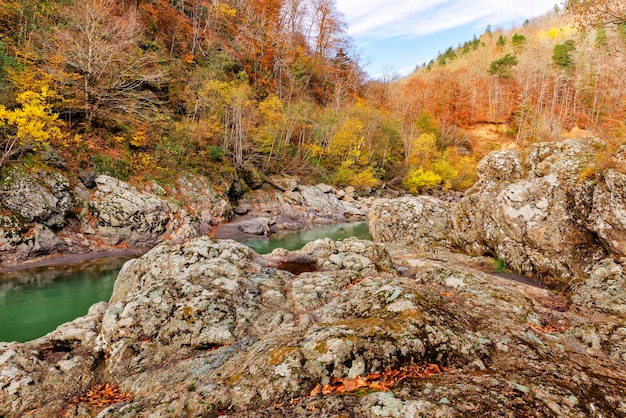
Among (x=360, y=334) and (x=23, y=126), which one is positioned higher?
(x=23, y=126)

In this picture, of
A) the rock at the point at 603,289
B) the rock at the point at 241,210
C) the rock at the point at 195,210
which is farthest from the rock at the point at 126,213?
the rock at the point at 603,289

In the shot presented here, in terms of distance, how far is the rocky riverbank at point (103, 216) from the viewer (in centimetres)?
1354

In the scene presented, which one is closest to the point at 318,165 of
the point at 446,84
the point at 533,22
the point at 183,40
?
the point at 183,40

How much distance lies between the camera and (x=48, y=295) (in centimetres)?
1073

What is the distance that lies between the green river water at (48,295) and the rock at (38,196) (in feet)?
9.71

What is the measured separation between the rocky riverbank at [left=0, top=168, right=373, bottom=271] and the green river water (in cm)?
124

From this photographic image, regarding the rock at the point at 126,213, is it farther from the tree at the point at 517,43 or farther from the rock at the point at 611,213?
the tree at the point at 517,43

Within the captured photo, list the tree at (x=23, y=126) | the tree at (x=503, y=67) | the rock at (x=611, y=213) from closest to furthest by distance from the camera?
1. the rock at (x=611, y=213)
2. the tree at (x=23, y=126)
3. the tree at (x=503, y=67)

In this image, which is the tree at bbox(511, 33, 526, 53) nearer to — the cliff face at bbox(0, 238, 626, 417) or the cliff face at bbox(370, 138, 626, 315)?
the cliff face at bbox(370, 138, 626, 315)

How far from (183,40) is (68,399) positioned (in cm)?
4045

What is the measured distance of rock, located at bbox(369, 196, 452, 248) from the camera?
1324 centimetres

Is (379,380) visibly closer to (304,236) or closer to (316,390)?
(316,390)

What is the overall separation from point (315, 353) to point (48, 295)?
1183cm

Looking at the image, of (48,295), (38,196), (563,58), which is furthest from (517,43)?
(48,295)
